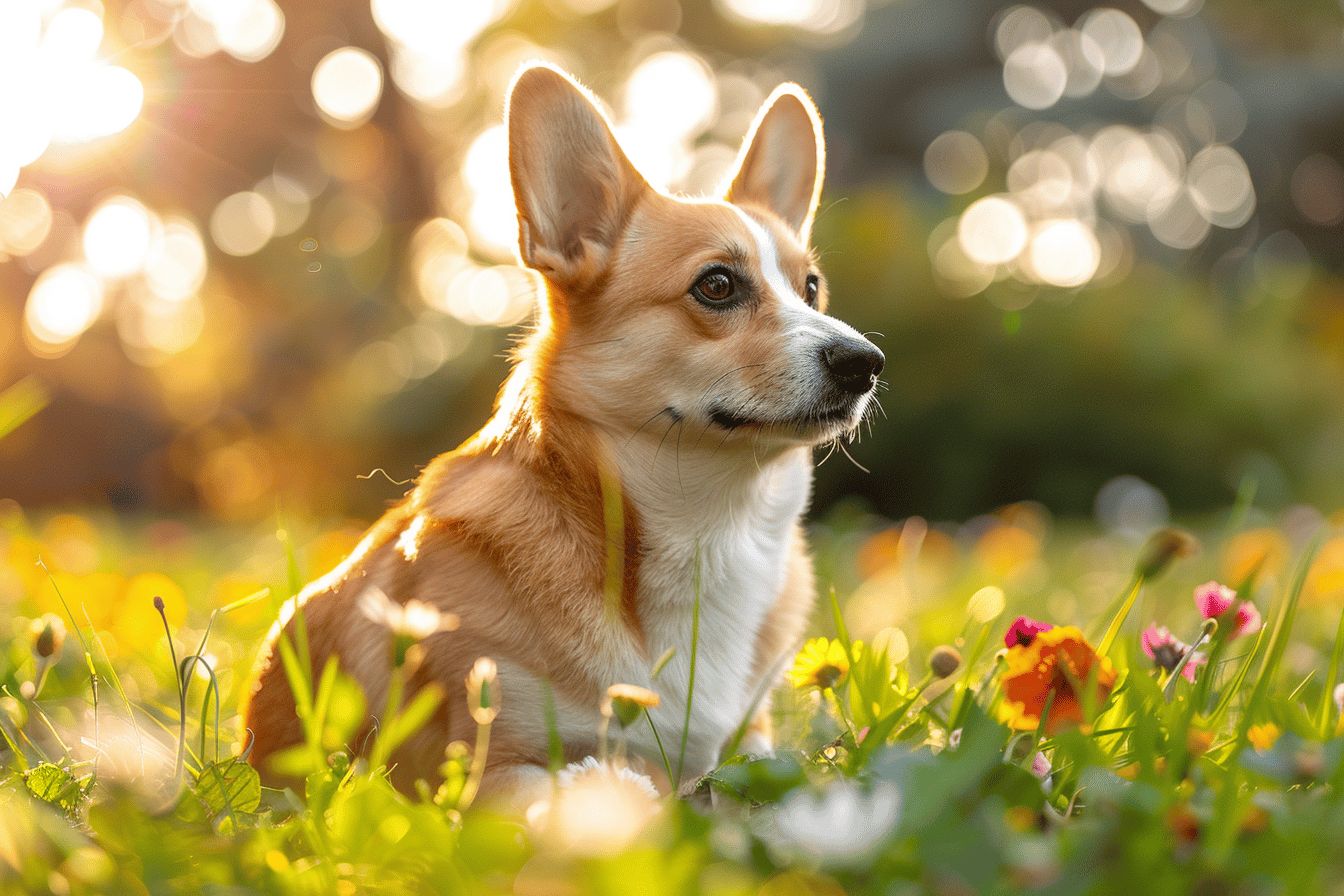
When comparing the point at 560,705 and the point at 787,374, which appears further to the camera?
the point at 787,374

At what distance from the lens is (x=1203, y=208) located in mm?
18688

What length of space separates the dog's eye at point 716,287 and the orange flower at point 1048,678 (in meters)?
1.05

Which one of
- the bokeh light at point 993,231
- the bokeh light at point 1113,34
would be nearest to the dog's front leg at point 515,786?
the bokeh light at point 993,231

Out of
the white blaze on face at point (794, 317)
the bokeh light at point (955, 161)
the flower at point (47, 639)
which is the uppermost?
the bokeh light at point (955, 161)

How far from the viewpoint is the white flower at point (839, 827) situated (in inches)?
37.6

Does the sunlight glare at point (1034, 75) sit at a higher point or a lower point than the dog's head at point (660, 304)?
higher

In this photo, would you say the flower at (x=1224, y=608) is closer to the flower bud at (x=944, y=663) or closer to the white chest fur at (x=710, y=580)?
the flower bud at (x=944, y=663)

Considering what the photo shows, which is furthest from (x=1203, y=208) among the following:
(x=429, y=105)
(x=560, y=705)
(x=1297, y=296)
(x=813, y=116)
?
(x=560, y=705)

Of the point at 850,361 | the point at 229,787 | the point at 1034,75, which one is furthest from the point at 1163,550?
the point at 1034,75

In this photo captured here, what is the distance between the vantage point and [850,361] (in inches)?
87.7

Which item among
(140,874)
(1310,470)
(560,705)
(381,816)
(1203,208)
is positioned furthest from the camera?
(1203,208)

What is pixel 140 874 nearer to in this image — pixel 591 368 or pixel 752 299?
pixel 591 368

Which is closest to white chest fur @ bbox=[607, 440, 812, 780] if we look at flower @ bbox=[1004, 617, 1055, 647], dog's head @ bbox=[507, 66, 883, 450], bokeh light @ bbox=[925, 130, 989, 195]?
dog's head @ bbox=[507, 66, 883, 450]

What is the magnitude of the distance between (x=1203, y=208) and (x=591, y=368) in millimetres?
19041
